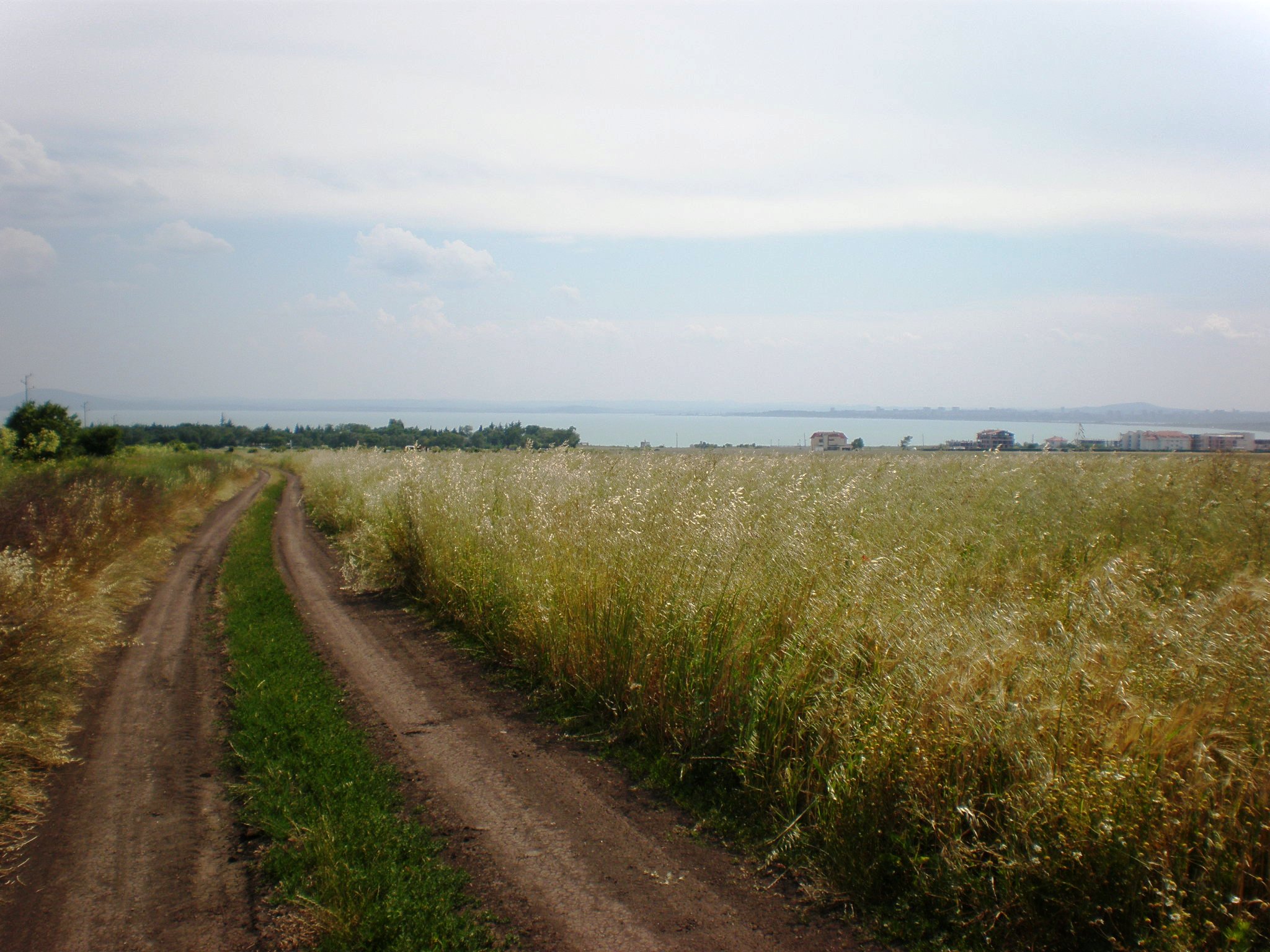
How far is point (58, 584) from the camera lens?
7.57 meters

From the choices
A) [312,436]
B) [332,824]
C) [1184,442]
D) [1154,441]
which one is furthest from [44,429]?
[312,436]

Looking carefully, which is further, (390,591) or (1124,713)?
(390,591)

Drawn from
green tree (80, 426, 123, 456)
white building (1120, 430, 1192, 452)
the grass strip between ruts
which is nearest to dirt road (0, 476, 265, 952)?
the grass strip between ruts

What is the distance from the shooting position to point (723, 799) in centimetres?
448

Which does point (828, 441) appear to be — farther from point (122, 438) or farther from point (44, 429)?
point (122, 438)

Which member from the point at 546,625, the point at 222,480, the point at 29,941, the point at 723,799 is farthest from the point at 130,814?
the point at 222,480

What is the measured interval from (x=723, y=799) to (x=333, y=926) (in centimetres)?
233

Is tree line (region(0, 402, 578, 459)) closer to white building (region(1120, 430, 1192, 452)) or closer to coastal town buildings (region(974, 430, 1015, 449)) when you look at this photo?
coastal town buildings (region(974, 430, 1015, 449))

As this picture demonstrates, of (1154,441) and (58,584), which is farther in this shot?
(1154,441)

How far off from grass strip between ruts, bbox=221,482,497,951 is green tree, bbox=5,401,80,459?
82.4ft

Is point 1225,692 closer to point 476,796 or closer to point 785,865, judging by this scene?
point 785,865

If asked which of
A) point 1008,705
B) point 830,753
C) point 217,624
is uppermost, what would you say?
point 1008,705

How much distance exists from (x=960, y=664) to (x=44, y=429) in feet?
117

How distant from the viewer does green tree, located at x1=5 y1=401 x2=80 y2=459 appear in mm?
25594
